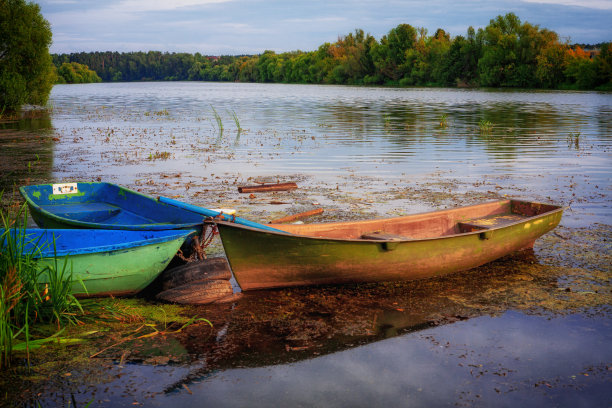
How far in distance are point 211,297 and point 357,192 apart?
6094 mm

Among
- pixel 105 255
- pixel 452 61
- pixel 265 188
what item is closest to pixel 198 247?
pixel 105 255

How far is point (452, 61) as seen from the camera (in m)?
91.8

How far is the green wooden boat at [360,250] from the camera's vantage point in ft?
19.4

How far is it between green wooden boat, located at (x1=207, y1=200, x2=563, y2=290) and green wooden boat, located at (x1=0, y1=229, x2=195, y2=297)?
0.71 m

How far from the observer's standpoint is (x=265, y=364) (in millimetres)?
4793

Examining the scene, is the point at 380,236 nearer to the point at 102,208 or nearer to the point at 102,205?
the point at 102,208

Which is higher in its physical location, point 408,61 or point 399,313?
point 408,61

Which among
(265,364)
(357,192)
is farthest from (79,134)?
(265,364)

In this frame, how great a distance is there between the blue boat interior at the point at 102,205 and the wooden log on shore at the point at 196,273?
106cm

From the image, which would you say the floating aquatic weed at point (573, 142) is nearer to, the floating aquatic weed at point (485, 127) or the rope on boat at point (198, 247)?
the floating aquatic weed at point (485, 127)

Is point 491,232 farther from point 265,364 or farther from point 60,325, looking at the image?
point 60,325

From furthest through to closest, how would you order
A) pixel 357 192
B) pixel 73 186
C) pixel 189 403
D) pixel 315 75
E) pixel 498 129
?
1. pixel 315 75
2. pixel 498 129
3. pixel 357 192
4. pixel 73 186
5. pixel 189 403

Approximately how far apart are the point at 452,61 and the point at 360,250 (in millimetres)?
91755

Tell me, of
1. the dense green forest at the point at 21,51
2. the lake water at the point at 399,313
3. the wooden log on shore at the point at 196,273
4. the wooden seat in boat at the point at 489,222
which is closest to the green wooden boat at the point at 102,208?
the wooden log on shore at the point at 196,273
